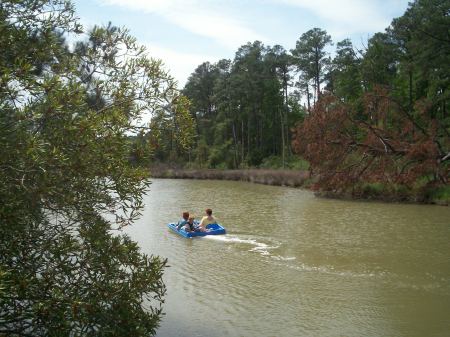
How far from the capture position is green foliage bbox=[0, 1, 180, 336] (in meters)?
3.46

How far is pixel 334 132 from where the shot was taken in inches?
439

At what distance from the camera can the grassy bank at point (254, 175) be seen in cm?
3200

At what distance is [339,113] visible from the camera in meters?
11.3

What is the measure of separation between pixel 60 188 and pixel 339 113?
8741 millimetres

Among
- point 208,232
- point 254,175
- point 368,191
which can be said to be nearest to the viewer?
point 208,232

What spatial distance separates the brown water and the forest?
1.74 metres

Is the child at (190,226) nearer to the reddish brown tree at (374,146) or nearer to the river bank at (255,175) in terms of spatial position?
the reddish brown tree at (374,146)

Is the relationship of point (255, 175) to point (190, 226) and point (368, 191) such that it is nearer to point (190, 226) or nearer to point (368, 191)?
point (368, 191)

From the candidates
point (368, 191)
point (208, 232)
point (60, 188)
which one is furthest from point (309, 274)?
point (368, 191)

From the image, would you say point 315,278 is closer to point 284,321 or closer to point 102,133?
point 284,321

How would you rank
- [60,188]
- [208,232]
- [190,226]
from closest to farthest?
[60,188] < [208,232] < [190,226]

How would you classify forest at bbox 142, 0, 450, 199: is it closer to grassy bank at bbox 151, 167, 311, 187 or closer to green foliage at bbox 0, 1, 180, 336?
green foliage at bbox 0, 1, 180, 336

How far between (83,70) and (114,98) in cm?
47

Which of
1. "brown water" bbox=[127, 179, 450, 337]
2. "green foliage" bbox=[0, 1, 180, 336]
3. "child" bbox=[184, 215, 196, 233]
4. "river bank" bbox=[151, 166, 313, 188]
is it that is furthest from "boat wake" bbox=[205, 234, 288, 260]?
"river bank" bbox=[151, 166, 313, 188]
